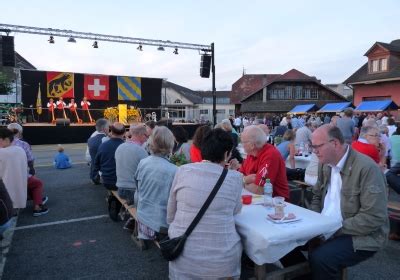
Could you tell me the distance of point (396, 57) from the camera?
23.5 metres

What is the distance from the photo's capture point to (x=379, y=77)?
77.0ft

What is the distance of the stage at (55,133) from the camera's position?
15.1 m

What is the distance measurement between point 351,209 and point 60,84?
21558 millimetres

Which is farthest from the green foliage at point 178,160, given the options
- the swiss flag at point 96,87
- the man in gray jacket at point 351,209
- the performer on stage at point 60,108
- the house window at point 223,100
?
the house window at point 223,100

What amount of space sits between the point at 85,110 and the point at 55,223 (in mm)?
17572

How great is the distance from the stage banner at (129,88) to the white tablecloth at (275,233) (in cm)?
2156

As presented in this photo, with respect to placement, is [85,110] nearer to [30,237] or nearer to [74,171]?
[74,171]

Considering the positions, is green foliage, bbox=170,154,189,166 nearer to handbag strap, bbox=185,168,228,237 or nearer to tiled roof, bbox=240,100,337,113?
handbag strap, bbox=185,168,228,237

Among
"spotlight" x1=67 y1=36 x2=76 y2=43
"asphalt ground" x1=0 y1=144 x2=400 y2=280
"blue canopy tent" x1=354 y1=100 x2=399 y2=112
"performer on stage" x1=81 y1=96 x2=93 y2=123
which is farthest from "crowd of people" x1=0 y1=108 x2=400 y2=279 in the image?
"blue canopy tent" x1=354 y1=100 x2=399 y2=112

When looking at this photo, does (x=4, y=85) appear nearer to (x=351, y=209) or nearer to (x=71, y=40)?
(x=71, y=40)

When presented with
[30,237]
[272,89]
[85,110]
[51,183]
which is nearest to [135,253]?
[30,237]

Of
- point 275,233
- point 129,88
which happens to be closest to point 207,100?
point 129,88

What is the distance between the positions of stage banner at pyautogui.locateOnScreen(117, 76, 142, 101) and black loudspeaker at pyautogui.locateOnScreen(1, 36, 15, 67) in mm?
9911

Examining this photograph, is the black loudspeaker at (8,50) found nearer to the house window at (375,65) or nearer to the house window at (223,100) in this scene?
the house window at (375,65)
